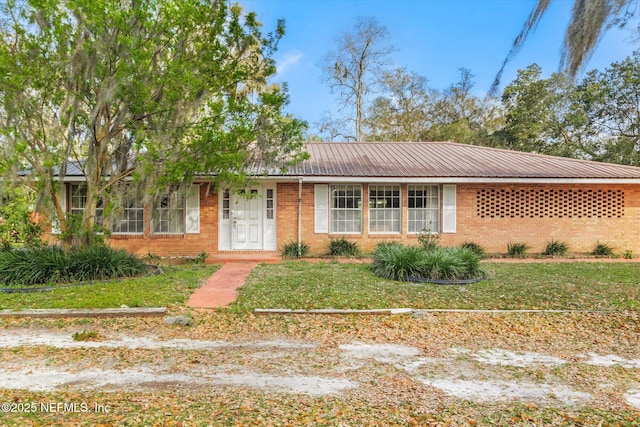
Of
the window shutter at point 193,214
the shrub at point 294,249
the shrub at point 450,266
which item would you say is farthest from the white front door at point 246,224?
the shrub at point 450,266

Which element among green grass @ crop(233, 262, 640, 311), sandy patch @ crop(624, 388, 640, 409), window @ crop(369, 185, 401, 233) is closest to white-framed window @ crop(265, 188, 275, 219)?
green grass @ crop(233, 262, 640, 311)

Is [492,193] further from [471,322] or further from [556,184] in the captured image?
[471,322]

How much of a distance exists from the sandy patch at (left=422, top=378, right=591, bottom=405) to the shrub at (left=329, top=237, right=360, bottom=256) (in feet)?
27.2

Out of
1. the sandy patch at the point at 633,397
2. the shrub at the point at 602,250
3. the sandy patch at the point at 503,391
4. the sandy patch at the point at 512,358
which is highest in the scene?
the shrub at the point at 602,250

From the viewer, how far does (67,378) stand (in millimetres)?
3775

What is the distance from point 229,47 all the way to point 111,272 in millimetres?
5728

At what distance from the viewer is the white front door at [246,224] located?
12.4 metres

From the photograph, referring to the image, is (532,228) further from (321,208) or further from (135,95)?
(135,95)

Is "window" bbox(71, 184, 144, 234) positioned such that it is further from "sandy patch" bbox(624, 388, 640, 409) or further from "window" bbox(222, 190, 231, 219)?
"sandy patch" bbox(624, 388, 640, 409)

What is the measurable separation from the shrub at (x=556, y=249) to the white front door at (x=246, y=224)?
9.20 m

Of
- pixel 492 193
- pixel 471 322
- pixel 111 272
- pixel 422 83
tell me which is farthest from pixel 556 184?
pixel 422 83

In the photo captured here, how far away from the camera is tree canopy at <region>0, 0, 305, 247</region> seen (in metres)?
7.68

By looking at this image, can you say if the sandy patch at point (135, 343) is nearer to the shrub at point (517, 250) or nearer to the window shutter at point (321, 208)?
the window shutter at point (321, 208)

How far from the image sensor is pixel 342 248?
12.1 metres
